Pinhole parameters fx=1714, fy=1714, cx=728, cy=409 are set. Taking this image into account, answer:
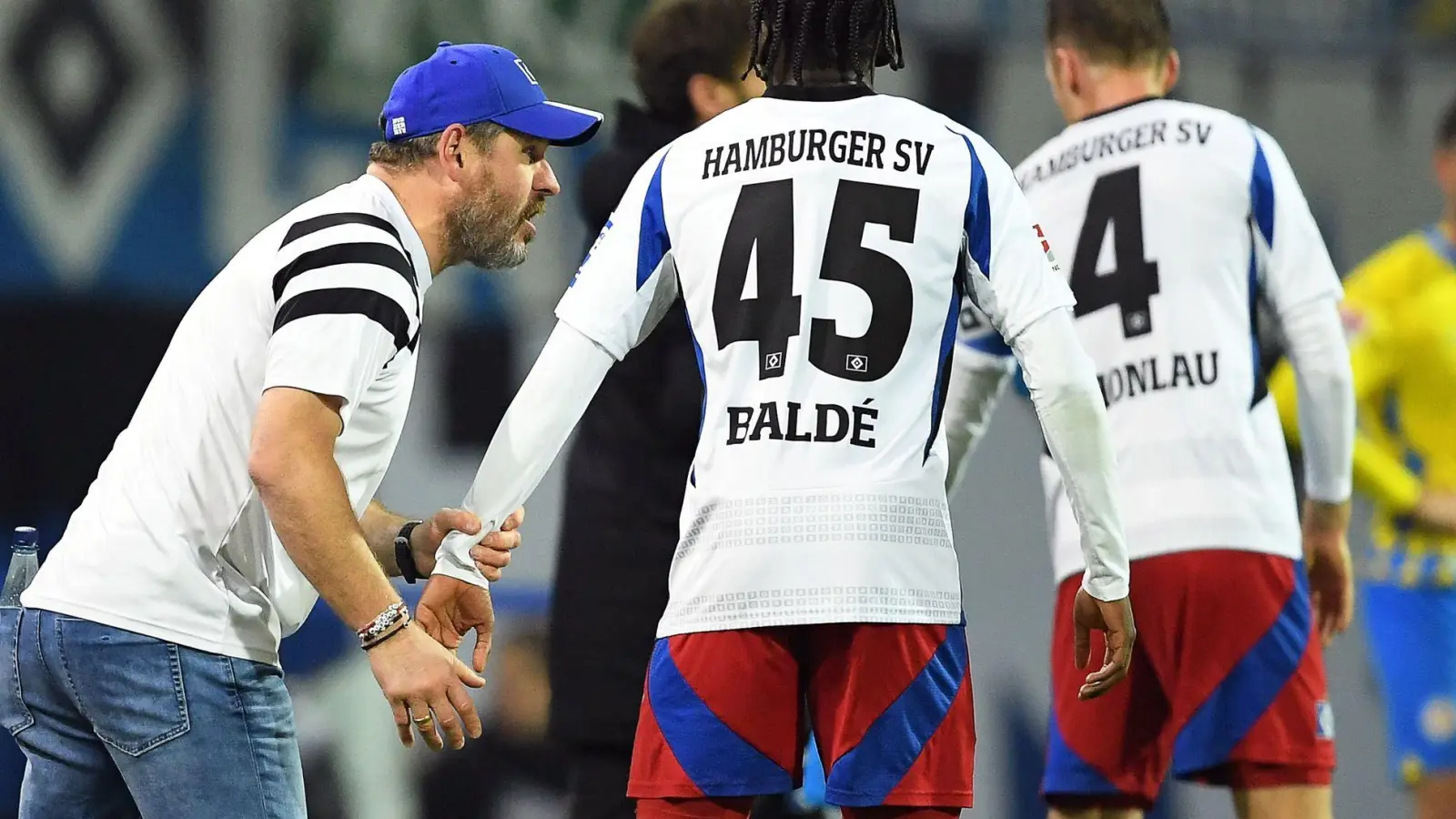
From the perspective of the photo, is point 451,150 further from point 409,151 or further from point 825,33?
point 825,33

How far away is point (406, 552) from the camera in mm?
2781

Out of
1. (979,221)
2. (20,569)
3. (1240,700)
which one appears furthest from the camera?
(1240,700)

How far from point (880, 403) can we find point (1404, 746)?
2.80 m

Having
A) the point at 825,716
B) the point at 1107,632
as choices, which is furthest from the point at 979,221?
the point at 825,716

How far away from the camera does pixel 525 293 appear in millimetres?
5219

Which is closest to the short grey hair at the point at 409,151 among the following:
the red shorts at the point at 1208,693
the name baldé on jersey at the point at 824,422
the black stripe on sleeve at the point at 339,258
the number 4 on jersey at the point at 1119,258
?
the black stripe on sleeve at the point at 339,258

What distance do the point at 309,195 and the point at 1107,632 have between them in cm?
324

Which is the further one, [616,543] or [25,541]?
[616,543]

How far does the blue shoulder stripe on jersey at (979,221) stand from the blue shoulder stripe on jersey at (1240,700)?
4.12 feet

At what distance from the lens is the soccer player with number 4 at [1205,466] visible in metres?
3.32

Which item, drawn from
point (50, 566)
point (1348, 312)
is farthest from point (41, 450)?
point (1348, 312)

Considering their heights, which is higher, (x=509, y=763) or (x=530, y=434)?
(x=530, y=434)

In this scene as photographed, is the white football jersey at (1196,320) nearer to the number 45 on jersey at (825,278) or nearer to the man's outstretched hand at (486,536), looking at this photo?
the number 45 on jersey at (825,278)

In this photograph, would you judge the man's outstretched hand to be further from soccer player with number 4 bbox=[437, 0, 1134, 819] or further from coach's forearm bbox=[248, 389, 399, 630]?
coach's forearm bbox=[248, 389, 399, 630]
